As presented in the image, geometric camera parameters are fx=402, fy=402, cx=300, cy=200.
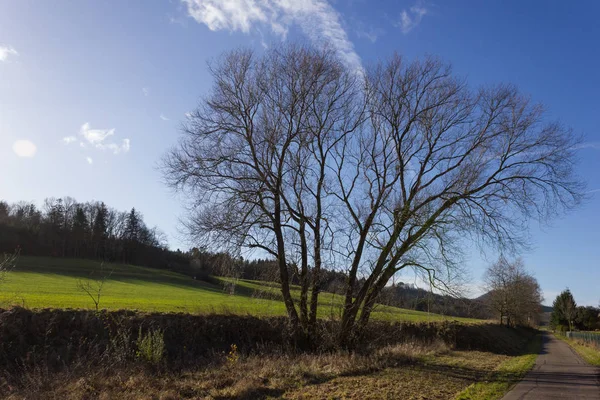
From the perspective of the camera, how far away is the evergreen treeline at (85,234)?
6525 centimetres

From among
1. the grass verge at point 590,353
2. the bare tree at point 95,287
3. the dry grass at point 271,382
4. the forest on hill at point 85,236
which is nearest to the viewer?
the dry grass at point 271,382

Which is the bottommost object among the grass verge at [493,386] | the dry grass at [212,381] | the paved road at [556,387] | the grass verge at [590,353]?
the dry grass at [212,381]

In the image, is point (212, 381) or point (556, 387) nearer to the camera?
point (212, 381)

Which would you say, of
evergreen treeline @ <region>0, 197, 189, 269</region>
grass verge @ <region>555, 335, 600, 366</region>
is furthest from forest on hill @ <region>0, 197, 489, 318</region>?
grass verge @ <region>555, 335, 600, 366</region>

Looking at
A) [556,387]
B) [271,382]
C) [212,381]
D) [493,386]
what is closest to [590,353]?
[556,387]

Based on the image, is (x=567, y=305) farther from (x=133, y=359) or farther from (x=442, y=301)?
(x=133, y=359)

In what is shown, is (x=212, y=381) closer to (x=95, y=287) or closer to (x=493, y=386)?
(x=493, y=386)

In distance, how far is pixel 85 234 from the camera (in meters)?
70.3

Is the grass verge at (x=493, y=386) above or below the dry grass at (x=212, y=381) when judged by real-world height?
above

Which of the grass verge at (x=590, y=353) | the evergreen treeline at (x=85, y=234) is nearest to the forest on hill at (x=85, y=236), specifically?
the evergreen treeline at (x=85, y=234)

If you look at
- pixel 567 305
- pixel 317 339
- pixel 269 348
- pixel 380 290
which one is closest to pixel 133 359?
pixel 269 348

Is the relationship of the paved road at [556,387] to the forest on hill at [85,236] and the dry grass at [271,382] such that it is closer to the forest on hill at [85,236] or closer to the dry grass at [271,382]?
the dry grass at [271,382]

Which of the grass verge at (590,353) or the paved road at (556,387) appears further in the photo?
the grass verge at (590,353)

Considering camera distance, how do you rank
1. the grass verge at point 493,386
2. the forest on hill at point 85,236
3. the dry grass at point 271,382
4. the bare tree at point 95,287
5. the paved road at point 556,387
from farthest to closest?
the forest on hill at point 85,236
the bare tree at point 95,287
the paved road at point 556,387
the grass verge at point 493,386
the dry grass at point 271,382
